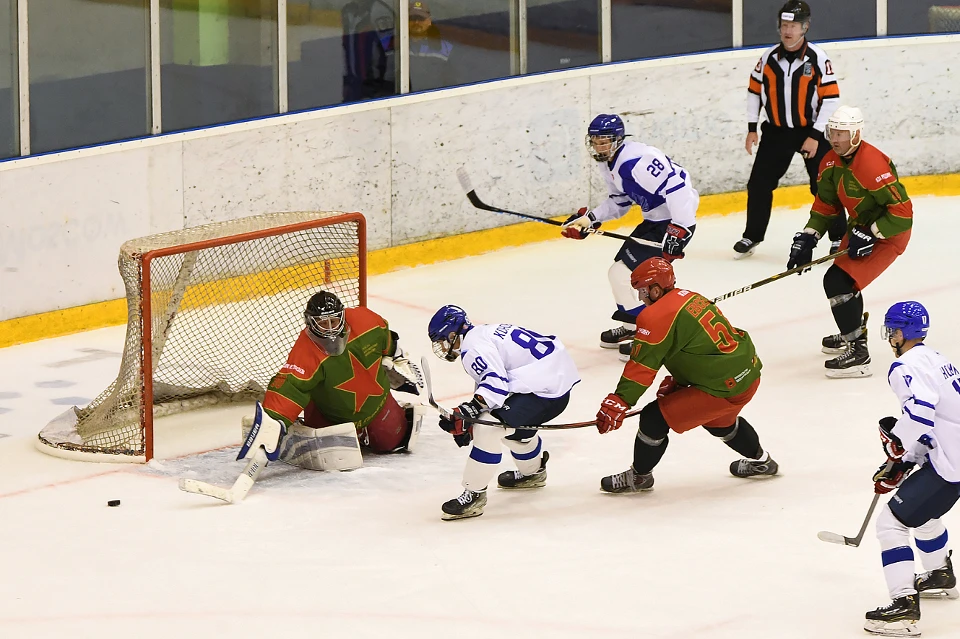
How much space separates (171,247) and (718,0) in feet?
15.0

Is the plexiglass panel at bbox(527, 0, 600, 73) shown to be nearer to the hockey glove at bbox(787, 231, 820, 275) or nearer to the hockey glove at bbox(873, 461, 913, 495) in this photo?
the hockey glove at bbox(787, 231, 820, 275)

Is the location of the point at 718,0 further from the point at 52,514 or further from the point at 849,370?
the point at 52,514

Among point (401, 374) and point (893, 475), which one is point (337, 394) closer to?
point (401, 374)

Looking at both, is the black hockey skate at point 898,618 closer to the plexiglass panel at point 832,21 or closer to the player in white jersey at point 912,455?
the player in white jersey at point 912,455

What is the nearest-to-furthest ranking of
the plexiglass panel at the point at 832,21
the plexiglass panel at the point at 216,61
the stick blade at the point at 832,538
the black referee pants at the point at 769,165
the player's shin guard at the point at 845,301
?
the stick blade at the point at 832,538 < the player's shin guard at the point at 845,301 < the plexiglass panel at the point at 216,61 < the black referee pants at the point at 769,165 < the plexiglass panel at the point at 832,21

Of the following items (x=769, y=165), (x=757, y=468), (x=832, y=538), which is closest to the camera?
(x=832, y=538)

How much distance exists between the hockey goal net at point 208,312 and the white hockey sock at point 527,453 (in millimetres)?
1335

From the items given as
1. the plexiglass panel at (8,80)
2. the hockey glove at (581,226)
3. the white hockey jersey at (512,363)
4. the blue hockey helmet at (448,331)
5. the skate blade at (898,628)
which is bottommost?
the skate blade at (898,628)

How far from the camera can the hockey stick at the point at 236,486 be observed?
18.1 ft

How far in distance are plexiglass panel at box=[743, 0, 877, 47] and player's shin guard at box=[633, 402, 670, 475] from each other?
4.78 meters

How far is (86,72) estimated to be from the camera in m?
7.55

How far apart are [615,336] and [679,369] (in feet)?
6.51

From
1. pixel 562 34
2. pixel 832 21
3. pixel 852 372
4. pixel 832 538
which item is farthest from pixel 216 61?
pixel 832 538

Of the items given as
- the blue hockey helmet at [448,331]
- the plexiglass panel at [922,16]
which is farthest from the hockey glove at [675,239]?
the plexiglass panel at [922,16]
